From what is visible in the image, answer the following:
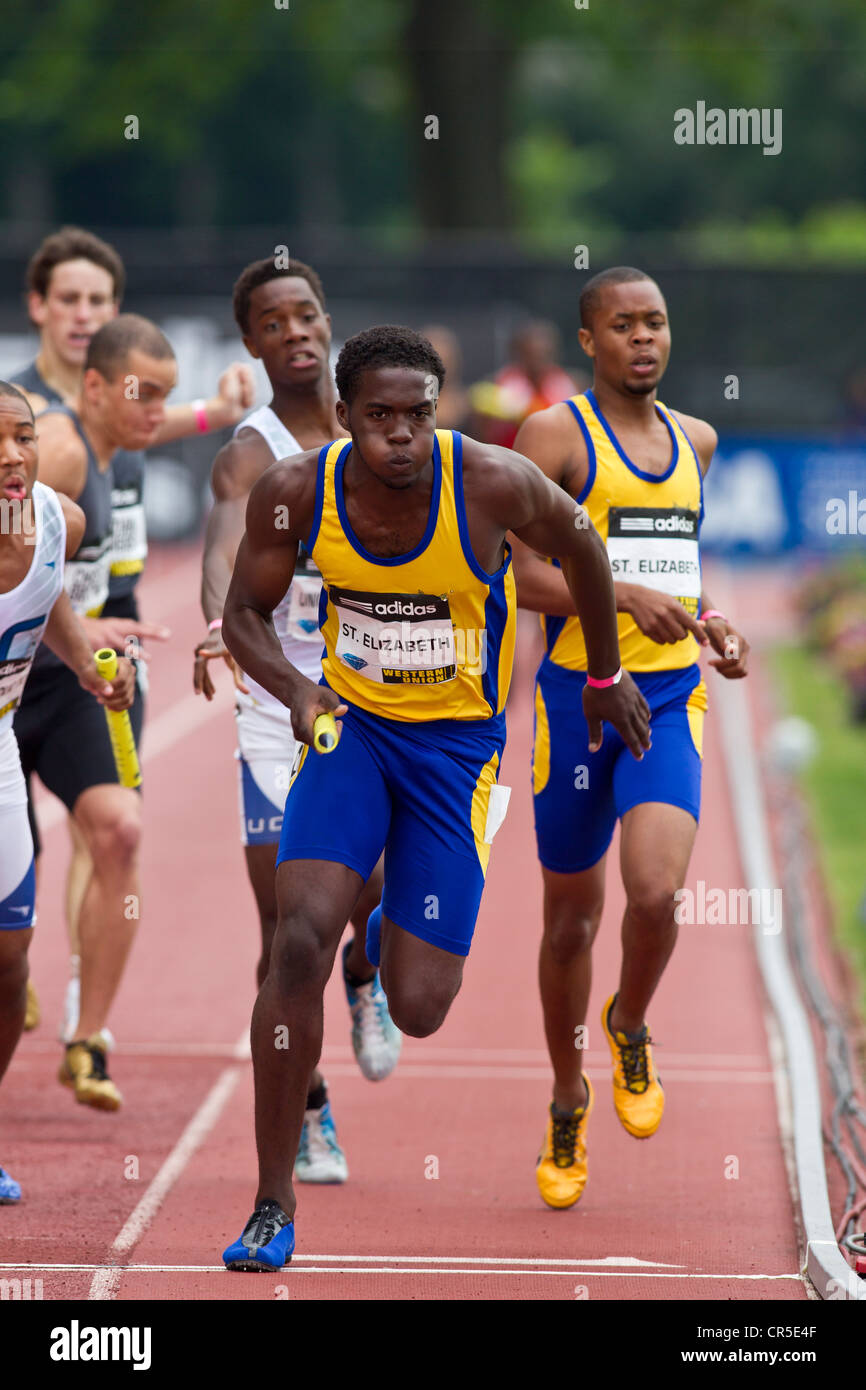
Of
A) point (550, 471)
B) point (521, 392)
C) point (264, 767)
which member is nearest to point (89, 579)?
point (264, 767)

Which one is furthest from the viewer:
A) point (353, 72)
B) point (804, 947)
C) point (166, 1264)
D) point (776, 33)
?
point (353, 72)

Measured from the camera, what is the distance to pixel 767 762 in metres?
14.4

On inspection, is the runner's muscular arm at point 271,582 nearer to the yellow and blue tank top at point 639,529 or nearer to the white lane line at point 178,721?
the yellow and blue tank top at point 639,529

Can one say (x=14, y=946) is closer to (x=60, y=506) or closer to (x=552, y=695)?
(x=60, y=506)

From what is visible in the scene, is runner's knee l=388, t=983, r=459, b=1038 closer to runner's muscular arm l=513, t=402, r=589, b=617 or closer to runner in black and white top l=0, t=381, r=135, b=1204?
runner in black and white top l=0, t=381, r=135, b=1204

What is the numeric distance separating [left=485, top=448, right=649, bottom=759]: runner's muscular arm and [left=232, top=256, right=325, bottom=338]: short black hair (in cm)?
153

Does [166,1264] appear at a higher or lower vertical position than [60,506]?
lower

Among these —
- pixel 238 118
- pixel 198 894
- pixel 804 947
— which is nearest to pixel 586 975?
pixel 804 947

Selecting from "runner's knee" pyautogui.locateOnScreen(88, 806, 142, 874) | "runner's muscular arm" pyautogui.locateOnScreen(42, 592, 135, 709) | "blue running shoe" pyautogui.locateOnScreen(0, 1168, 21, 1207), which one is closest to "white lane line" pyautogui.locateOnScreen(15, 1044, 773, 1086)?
"runner's knee" pyautogui.locateOnScreen(88, 806, 142, 874)

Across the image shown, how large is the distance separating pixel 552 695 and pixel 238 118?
189 feet

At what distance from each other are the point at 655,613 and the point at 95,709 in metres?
2.09

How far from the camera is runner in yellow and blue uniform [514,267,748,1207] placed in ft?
18.6

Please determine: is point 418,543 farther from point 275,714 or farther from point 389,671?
point 275,714

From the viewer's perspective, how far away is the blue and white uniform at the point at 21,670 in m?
5.28
